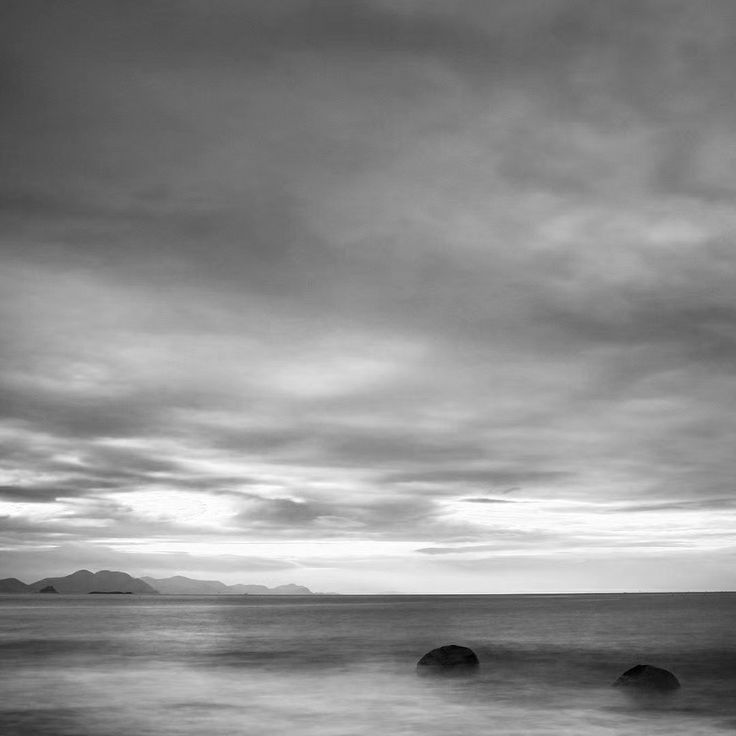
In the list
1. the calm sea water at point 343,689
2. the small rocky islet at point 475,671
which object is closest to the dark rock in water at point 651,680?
the small rocky islet at point 475,671

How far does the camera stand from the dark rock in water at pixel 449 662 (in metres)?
48.8

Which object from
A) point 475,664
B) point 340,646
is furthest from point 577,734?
point 340,646

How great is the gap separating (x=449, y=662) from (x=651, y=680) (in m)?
15.0

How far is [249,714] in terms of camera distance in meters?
35.3

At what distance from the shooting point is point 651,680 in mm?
39000

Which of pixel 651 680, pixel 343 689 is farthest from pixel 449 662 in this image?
pixel 651 680

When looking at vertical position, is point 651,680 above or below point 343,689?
above

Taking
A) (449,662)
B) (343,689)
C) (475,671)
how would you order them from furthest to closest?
(449,662)
(475,671)
(343,689)

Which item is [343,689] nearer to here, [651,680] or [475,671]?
[475,671]

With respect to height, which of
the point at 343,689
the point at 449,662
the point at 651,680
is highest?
the point at 651,680

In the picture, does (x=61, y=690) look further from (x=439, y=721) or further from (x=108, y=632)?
(x=108, y=632)

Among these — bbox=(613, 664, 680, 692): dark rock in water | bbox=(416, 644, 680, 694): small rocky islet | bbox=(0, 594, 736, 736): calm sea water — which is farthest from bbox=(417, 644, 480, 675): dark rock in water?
bbox=(613, 664, 680, 692): dark rock in water

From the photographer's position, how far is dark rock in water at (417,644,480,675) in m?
48.8

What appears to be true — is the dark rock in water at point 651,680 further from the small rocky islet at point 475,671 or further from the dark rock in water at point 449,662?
the dark rock in water at point 449,662
